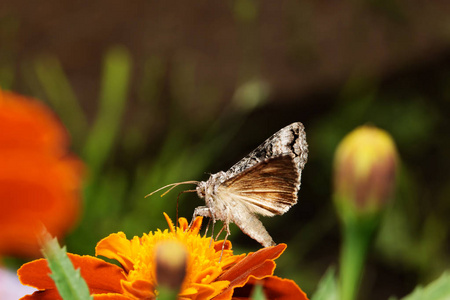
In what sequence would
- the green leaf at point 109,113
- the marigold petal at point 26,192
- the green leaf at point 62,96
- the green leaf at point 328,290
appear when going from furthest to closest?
the green leaf at point 62,96 < the green leaf at point 109,113 < the green leaf at point 328,290 < the marigold petal at point 26,192

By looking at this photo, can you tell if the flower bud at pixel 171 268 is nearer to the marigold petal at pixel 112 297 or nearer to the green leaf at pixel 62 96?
the marigold petal at pixel 112 297

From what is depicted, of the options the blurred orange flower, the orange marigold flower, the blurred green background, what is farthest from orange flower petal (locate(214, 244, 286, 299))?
the blurred green background

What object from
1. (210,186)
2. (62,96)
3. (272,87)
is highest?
(62,96)

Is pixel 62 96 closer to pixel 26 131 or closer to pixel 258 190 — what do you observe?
pixel 258 190

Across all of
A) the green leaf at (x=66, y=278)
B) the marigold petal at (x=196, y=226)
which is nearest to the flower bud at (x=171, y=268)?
the green leaf at (x=66, y=278)

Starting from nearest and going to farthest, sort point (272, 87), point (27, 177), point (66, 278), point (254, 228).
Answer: point (27, 177)
point (66, 278)
point (254, 228)
point (272, 87)

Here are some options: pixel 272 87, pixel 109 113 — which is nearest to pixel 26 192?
pixel 109 113

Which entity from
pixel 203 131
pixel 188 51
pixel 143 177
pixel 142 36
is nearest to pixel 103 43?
pixel 142 36
